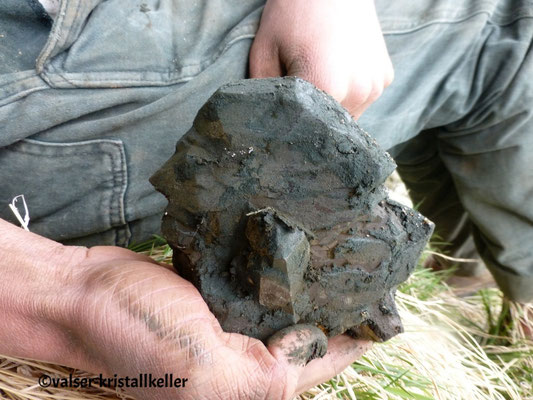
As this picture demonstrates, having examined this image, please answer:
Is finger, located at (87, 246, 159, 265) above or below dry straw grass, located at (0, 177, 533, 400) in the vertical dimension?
above

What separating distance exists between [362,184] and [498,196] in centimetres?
120

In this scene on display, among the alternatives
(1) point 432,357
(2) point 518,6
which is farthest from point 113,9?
(1) point 432,357

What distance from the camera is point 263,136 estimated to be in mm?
1041

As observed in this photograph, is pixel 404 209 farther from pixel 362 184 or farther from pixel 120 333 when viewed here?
pixel 120 333

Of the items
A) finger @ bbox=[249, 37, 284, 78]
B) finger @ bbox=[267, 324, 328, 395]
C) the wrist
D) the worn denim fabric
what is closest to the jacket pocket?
the worn denim fabric

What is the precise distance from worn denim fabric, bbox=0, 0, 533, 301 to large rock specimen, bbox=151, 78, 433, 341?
0.34m

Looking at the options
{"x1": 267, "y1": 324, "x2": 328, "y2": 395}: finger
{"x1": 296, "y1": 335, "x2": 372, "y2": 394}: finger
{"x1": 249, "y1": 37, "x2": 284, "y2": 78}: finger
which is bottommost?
{"x1": 296, "y1": 335, "x2": 372, "y2": 394}: finger

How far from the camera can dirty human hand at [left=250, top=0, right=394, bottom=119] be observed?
1.41 metres

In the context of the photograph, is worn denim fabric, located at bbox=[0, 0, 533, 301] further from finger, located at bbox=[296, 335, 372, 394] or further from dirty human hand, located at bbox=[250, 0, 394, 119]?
finger, located at bbox=[296, 335, 372, 394]

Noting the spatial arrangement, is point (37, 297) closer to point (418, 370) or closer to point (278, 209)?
point (278, 209)

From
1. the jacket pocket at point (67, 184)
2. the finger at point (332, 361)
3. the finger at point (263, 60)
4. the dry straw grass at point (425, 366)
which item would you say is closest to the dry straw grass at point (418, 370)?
the dry straw grass at point (425, 366)

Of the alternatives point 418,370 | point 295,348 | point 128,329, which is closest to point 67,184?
point 128,329

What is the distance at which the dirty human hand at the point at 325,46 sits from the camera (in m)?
1.41

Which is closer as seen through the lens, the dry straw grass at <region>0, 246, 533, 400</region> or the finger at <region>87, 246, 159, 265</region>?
the finger at <region>87, 246, 159, 265</region>
